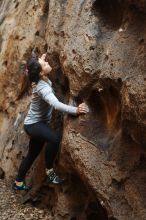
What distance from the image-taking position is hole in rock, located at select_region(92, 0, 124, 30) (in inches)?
215

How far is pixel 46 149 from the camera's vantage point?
5.88 meters

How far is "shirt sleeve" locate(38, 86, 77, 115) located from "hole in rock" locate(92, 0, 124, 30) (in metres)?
1.02

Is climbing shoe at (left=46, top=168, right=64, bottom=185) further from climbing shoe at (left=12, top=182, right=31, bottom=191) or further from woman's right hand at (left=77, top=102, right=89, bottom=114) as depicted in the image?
woman's right hand at (left=77, top=102, right=89, bottom=114)

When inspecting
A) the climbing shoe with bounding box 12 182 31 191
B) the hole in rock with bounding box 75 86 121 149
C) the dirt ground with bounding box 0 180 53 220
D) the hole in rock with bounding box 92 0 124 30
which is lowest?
the dirt ground with bounding box 0 180 53 220

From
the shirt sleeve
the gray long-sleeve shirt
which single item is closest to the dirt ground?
the gray long-sleeve shirt

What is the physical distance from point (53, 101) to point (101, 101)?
547 mm

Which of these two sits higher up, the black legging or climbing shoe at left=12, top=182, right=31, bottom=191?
the black legging

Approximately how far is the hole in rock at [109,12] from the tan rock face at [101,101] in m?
0.01

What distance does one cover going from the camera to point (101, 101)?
17.8ft

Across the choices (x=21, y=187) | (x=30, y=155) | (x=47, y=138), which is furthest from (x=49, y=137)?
(x=21, y=187)

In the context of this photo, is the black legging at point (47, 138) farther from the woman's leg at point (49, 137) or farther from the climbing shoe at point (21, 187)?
the climbing shoe at point (21, 187)

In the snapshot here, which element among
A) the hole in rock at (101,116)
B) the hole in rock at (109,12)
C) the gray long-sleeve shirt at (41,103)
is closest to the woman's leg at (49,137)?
the gray long-sleeve shirt at (41,103)

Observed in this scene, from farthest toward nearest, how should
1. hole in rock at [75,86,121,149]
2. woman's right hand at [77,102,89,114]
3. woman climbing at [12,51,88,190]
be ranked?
woman climbing at [12,51,88,190] < woman's right hand at [77,102,89,114] < hole in rock at [75,86,121,149]

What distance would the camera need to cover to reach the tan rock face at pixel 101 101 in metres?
4.81
